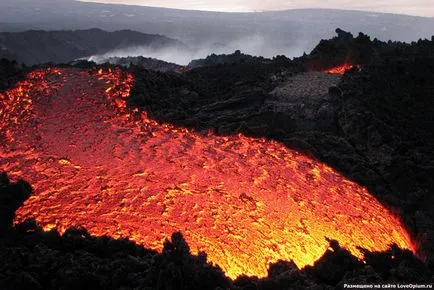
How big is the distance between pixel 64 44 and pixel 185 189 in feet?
181

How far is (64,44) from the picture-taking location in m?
56.4

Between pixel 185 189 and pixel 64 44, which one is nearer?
pixel 185 189

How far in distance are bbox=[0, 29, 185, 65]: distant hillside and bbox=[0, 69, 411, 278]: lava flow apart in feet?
118

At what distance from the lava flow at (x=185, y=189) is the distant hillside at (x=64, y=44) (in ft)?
118

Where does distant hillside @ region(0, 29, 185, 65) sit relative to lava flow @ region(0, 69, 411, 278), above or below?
below

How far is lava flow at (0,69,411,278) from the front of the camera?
6277mm

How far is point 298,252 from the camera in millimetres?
6016

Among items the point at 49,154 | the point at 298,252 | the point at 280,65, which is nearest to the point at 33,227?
the point at 49,154

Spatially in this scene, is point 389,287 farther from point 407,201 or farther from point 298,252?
point 407,201

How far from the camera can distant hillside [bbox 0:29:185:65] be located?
4881 centimetres

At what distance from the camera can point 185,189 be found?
24.7 feet

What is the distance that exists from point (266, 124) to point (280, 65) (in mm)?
7902

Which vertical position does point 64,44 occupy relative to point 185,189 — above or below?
below

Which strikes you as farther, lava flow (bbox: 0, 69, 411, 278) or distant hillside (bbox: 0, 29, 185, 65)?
distant hillside (bbox: 0, 29, 185, 65)
